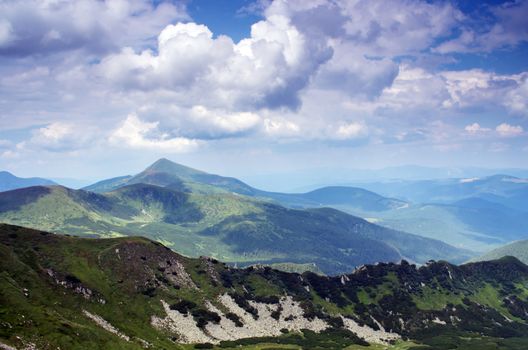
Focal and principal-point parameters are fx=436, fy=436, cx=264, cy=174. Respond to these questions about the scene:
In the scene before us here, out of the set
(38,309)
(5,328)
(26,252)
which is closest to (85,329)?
(38,309)

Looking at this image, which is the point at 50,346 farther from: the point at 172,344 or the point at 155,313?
the point at 155,313

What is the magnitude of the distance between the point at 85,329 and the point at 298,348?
Answer: 97153 mm

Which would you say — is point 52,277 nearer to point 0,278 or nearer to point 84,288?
point 84,288

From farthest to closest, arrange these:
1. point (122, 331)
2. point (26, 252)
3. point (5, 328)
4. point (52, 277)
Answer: point (26, 252)
point (52, 277)
point (122, 331)
point (5, 328)

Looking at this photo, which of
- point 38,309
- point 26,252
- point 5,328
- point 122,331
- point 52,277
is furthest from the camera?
point 26,252

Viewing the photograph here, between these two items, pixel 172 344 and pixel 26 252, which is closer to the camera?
pixel 172 344

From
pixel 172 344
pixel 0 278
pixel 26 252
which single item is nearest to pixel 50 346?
pixel 0 278

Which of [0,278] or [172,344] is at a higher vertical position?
[0,278]

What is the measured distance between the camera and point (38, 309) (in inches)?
5556

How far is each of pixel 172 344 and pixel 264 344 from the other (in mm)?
43439

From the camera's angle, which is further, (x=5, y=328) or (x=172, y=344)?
(x=172, y=344)

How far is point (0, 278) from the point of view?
5846 inches

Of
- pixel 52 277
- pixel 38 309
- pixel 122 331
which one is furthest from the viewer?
pixel 52 277

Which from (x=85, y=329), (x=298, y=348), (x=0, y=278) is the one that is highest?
(x=0, y=278)
